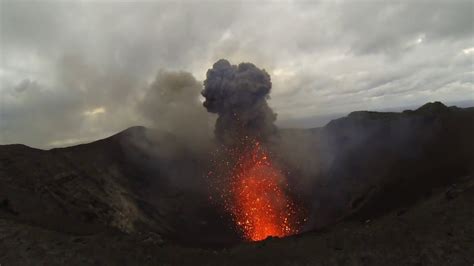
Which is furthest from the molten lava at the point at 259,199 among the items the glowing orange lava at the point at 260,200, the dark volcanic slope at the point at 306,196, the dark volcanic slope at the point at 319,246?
the dark volcanic slope at the point at 319,246

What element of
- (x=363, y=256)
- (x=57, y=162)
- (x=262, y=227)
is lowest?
(x=262, y=227)

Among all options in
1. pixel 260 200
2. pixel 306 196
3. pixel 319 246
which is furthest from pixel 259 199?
pixel 319 246

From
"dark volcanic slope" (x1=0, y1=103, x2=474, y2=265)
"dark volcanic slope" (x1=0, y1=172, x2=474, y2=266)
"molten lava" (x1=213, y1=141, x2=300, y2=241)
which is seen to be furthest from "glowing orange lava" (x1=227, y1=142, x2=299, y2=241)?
"dark volcanic slope" (x1=0, y1=172, x2=474, y2=266)

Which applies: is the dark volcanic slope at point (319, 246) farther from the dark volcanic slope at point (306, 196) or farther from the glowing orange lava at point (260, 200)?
the glowing orange lava at point (260, 200)

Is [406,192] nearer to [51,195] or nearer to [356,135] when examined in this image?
[356,135]

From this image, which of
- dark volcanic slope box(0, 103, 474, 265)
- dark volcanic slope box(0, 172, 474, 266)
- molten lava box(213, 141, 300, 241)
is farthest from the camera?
molten lava box(213, 141, 300, 241)

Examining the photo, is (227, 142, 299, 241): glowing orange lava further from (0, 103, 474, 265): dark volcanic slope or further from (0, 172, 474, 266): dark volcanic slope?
(0, 172, 474, 266): dark volcanic slope

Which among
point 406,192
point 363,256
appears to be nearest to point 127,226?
point 363,256

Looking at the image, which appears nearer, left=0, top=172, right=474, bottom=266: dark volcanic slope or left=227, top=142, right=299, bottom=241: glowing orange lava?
left=0, top=172, right=474, bottom=266: dark volcanic slope

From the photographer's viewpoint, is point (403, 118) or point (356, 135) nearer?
point (403, 118)
